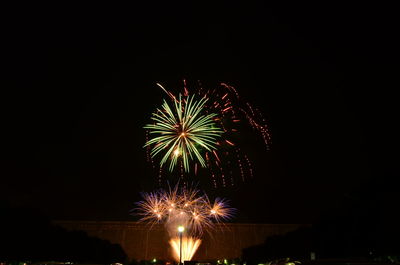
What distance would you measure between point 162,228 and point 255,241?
834cm

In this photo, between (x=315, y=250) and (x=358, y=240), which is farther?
(x=315, y=250)

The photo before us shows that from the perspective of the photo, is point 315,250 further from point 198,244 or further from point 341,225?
point 198,244

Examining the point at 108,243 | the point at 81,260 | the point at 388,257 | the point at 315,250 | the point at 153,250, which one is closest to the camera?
the point at 388,257

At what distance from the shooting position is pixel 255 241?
41.4 meters

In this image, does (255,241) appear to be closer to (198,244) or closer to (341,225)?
(198,244)

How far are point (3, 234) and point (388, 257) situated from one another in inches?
806

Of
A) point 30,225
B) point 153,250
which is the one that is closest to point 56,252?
point 30,225

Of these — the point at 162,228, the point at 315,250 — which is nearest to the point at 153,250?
the point at 162,228

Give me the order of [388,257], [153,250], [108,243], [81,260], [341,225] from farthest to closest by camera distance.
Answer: [153,250], [108,243], [81,260], [341,225], [388,257]

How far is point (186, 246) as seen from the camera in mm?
39688

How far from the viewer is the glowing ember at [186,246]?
38.8 m

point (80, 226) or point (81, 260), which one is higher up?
point (80, 226)

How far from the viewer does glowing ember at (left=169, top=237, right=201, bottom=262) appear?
38.8 m

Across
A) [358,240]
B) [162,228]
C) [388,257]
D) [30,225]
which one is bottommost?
[388,257]
